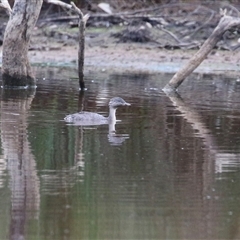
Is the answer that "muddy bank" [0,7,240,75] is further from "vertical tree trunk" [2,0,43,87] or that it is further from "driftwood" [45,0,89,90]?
"driftwood" [45,0,89,90]

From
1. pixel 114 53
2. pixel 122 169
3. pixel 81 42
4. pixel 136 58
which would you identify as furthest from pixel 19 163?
pixel 114 53

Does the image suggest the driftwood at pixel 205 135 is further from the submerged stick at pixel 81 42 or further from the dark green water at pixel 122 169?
the submerged stick at pixel 81 42

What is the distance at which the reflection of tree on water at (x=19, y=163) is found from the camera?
8258 mm

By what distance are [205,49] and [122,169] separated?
7.95 meters

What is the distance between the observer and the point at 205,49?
58.7ft

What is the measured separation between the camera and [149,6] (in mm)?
27812

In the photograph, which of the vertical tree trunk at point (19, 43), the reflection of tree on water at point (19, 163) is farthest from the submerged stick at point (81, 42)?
the reflection of tree on water at point (19, 163)

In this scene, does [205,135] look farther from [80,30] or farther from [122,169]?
[80,30]

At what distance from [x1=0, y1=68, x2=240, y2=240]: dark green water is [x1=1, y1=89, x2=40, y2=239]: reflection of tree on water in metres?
0.01

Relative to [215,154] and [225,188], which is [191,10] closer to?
[215,154]

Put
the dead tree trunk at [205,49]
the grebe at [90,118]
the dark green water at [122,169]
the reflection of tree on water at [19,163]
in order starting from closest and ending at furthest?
the dark green water at [122,169], the reflection of tree on water at [19,163], the grebe at [90,118], the dead tree trunk at [205,49]

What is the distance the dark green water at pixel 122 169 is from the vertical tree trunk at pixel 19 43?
1108mm

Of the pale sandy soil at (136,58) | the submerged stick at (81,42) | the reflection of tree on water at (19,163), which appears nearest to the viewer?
the reflection of tree on water at (19,163)

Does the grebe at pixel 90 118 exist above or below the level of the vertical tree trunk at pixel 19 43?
below
